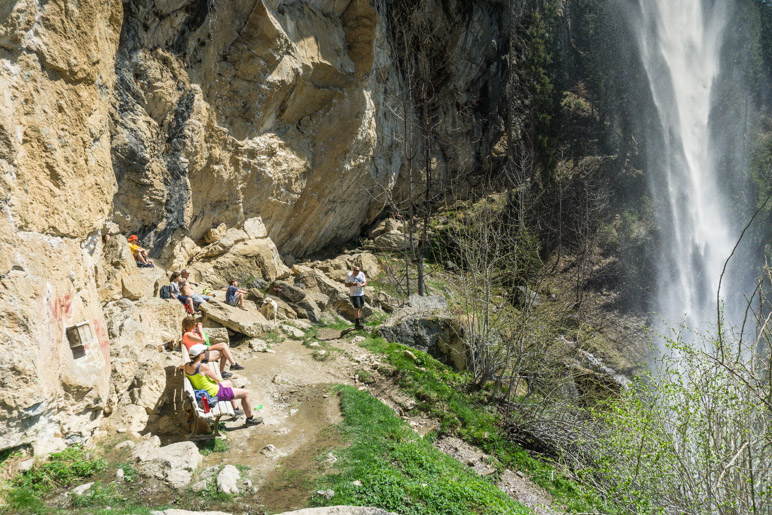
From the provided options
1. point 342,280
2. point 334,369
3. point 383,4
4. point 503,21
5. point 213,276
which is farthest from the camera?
point 503,21

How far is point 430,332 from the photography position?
390 inches

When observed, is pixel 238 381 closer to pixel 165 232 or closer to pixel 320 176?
pixel 165 232

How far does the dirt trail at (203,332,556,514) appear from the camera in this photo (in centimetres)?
471

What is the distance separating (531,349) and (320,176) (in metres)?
9.75

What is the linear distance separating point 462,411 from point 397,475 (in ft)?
9.41

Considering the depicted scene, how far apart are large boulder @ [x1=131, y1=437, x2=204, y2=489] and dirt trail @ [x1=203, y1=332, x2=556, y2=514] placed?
0.24 meters

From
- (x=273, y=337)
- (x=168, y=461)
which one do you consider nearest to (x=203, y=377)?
(x=168, y=461)

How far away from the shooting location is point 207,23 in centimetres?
1066

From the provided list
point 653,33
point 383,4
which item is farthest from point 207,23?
point 653,33

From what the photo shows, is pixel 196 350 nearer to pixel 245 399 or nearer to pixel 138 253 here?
pixel 245 399

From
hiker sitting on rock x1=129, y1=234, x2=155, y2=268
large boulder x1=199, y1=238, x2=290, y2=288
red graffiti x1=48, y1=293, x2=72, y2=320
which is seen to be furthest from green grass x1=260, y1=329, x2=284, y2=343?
red graffiti x1=48, y1=293, x2=72, y2=320

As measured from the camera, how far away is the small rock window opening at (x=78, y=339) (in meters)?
4.59

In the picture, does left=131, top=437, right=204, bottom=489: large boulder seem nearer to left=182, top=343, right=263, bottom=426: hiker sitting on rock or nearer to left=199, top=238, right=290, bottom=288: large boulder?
left=182, top=343, right=263, bottom=426: hiker sitting on rock

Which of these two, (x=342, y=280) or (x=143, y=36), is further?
(x=342, y=280)
